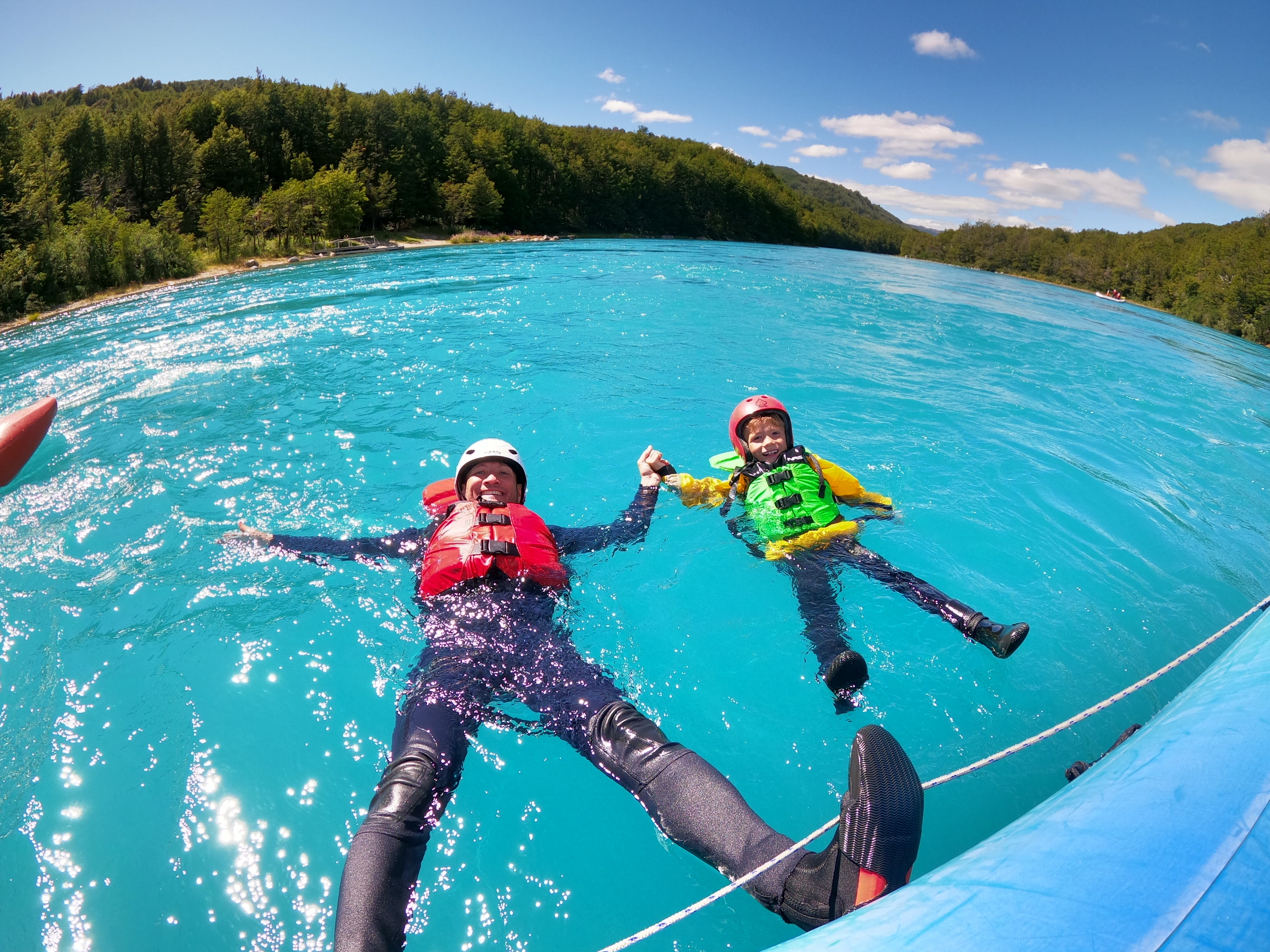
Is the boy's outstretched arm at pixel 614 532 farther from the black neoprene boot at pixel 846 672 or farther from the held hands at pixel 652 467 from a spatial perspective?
the black neoprene boot at pixel 846 672

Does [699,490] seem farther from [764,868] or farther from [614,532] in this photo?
[764,868]

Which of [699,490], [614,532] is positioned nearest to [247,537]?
[614,532]

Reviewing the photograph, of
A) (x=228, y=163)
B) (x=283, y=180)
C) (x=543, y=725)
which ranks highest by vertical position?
(x=283, y=180)

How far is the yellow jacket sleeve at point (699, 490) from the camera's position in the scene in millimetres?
4891

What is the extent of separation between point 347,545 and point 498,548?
115 cm

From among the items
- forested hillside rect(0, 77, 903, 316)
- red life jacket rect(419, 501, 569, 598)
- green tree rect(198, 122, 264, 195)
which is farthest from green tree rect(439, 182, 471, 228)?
red life jacket rect(419, 501, 569, 598)

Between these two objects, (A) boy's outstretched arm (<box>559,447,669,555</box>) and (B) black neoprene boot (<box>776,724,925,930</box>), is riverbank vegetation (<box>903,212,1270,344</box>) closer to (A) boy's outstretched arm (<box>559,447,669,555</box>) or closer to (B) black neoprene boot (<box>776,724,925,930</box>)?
(A) boy's outstretched arm (<box>559,447,669,555</box>)

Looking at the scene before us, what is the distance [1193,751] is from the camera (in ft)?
6.33

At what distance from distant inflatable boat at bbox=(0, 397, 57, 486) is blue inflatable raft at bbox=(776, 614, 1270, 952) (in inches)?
247

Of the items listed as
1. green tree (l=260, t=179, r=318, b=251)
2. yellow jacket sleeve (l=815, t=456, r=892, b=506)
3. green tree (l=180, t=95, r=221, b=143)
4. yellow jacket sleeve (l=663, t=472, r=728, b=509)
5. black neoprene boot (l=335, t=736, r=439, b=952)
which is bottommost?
black neoprene boot (l=335, t=736, r=439, b=952)

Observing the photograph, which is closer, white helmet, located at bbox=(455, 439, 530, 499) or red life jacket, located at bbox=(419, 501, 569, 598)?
red life jacket, located at bbox=(419, 501, 569, 598)

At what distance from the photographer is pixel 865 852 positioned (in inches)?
68.6

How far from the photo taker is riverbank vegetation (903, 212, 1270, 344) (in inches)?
1507

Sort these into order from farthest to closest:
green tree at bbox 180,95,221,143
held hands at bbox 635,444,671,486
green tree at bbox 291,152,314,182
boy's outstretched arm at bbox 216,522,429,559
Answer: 1. green tree at bbox 291,152,314,182
2. green tree at bbox 180,95,221,143
3. held hands at bbox 635,444,671,486
4. boy's outstretched arm at bbox 216,522,429,559
